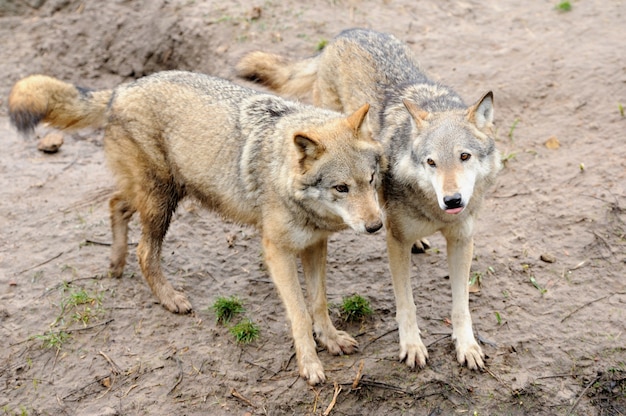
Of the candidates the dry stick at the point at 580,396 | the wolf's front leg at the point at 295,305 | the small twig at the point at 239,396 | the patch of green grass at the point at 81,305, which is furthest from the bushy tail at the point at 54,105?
the dry stick at the point at 580,396

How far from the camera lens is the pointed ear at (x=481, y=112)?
197 inches

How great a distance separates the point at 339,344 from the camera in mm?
5762

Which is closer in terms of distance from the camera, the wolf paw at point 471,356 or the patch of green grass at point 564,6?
the wolf paw at point 471,356

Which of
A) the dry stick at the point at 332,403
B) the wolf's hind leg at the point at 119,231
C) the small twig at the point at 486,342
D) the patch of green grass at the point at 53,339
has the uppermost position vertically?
the wolf's hind leg at the point at 119,231

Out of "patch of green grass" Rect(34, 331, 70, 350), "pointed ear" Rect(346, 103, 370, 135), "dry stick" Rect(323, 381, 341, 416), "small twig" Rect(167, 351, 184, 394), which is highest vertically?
"pointed ear" Rect(346, 103, 370, 135)

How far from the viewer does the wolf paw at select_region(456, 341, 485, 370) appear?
5.46 m

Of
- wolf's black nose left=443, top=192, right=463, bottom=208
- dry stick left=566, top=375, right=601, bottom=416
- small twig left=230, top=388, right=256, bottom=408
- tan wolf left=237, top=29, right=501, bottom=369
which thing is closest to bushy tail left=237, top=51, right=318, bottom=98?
tan wolf left=237, top=29, right=501, bottom=369

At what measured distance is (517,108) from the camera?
8.27 metres

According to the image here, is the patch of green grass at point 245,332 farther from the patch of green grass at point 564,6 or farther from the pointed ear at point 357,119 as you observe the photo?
the patch of green grass at point 564,6

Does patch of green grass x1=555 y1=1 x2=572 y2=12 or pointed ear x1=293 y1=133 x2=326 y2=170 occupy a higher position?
pointed ear x1=293 y1=133 x2=326 y2=170

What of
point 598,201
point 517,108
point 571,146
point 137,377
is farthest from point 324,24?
point 137,377

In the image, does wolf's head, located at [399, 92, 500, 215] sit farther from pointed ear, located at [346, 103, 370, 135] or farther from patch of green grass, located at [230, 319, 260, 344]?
patch of green grass, located at [230, 319, 260, 344]

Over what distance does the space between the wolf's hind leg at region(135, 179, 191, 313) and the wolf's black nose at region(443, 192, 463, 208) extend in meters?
2.70

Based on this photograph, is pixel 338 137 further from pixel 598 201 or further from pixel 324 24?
pixel 324 24
